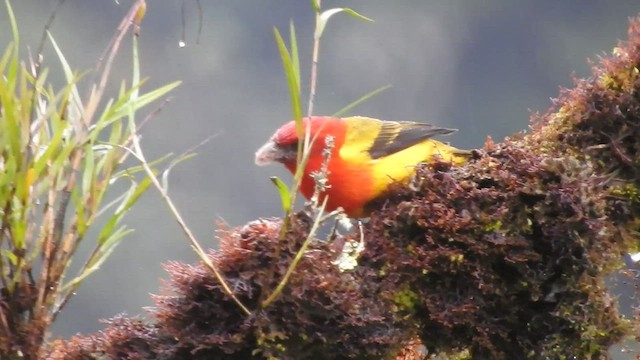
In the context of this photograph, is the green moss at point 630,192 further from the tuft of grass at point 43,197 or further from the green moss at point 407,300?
the tuft of grass at point 43,197

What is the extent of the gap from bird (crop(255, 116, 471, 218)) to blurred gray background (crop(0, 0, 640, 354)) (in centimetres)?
71

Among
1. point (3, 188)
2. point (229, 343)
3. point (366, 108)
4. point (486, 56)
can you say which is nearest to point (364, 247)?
point (229, 343)

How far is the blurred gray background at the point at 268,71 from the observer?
192 cm

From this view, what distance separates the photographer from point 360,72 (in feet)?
6.67

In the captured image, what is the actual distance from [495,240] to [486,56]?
1.14 metres

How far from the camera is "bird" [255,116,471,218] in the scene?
119cm

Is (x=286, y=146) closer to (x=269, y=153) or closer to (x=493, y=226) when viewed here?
(x=269, y=153)

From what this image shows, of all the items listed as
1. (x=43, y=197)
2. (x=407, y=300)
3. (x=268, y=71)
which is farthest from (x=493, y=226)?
(x=268, y=71)

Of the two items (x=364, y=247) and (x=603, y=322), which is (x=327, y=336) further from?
(x=603, y=322)

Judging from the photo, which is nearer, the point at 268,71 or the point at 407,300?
the point at 407,300

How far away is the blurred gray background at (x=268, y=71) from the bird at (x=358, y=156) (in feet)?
2.32

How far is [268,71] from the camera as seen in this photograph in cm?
202

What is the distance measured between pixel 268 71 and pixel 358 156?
87 centimetres

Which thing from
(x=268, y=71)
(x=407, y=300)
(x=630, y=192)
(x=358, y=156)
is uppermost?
(x=268, y=71)
